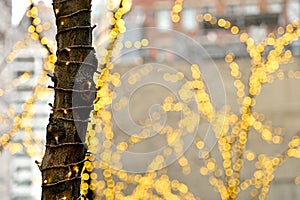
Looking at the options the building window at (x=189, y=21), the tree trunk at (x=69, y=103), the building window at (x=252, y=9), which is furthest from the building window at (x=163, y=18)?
the tree trunk at (x=69, y=103)

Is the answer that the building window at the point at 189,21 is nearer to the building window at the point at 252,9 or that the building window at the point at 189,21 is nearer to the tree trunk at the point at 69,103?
the building window at the point at 252,9

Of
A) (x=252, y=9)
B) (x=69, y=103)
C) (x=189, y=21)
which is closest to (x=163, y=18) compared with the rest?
(x=189, y=21)

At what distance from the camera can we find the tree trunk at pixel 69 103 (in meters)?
0.66

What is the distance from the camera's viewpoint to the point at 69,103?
2.22ft

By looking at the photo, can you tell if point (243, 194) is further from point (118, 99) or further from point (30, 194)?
point (30, 194)

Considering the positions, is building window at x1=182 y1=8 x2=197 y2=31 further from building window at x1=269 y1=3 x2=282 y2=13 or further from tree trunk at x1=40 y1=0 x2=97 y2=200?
tree trunk at x1=40 y1=0 x2=97 y2=200

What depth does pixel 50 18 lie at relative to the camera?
1654mm

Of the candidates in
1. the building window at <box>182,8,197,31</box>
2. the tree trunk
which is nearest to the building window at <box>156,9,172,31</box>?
the building window at <box>182,8,197,31</box>

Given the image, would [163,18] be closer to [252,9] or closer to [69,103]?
[252,9]

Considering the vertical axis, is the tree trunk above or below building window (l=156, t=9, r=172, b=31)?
below

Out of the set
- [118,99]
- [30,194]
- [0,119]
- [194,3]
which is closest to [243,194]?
[118,99]

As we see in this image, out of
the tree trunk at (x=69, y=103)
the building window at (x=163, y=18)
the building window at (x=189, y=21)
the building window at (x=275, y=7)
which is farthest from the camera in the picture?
the building window at (x=163, y=18)

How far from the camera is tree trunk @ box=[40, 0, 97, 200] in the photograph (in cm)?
66

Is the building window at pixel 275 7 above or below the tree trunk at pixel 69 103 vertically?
above
